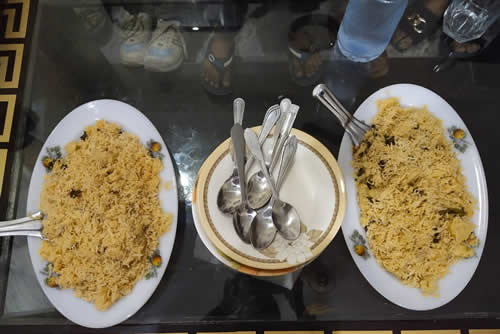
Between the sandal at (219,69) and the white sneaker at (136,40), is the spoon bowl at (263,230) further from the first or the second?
the white sneaker at (136,40)

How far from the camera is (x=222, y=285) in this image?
2.86 ft

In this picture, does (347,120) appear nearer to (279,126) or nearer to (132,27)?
(279,126)

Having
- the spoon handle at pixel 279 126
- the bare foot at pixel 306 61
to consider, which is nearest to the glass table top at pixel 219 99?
the bare foot at pixel 306 61

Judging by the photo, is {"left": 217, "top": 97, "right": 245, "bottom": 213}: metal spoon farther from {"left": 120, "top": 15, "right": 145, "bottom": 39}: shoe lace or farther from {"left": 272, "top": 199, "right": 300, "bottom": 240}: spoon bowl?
{"left": 120, "top": 15, "right": 145, "bottom": 39}: shoe lace

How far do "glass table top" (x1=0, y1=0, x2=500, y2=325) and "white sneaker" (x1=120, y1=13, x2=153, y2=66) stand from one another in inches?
0.5

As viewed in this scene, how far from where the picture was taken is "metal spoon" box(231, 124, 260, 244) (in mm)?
707

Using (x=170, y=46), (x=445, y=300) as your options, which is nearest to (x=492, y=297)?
(x=445, y=300)

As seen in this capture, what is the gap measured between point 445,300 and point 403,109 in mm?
473

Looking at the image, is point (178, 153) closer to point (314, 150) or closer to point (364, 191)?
point (314, 150)

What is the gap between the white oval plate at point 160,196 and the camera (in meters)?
0.79

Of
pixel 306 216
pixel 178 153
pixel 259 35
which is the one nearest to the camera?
pixel 306 216

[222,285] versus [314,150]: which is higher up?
[314,150]

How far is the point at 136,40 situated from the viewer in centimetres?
105

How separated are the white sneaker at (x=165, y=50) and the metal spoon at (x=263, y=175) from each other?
458 millimetres
